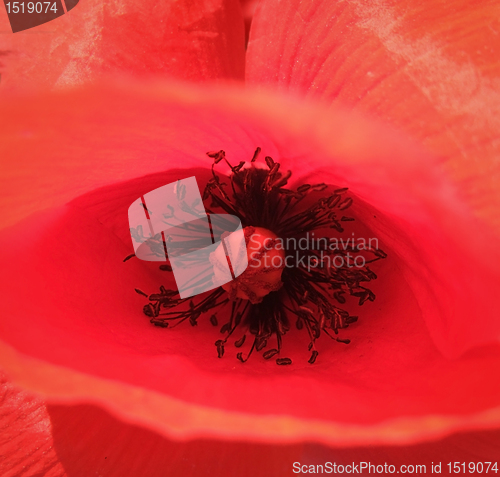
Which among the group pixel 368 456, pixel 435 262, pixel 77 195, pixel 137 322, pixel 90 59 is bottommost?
pixel 368 456

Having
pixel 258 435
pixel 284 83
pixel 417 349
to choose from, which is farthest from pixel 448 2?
pixel 258 435

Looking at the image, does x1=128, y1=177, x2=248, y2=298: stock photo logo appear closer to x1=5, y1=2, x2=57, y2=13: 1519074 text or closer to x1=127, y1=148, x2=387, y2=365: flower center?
x1=127, y1=148, x2=387, y2=365: flower center

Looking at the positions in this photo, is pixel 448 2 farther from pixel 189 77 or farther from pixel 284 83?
pixel 189 77
